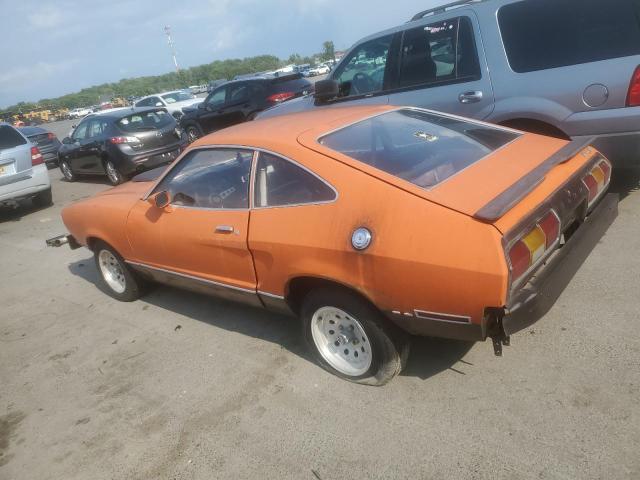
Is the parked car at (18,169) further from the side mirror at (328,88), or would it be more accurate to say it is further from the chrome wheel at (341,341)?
the chrome wheel at (341,341)

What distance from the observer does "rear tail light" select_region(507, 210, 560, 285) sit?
218 cm

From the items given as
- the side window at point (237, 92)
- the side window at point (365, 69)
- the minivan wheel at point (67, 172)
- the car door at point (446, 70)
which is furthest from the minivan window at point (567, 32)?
the minivan wheel at point (67, 172)

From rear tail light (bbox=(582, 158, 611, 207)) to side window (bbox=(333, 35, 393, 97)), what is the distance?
2.77 m

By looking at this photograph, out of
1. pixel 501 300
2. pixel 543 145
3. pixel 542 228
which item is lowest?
pixel 501 300

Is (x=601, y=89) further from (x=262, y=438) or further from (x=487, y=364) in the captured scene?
(x=262, y=438)

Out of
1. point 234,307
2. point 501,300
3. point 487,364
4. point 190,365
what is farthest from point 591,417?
point 234,307

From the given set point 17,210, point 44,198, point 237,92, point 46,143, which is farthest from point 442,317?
point 46,143

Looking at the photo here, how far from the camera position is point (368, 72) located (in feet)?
18.2

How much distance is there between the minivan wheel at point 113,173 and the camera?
9773 millimetres

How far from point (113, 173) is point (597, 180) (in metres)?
9.14

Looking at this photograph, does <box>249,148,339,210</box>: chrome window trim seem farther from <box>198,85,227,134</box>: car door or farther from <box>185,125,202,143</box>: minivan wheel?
<box>185,125,202,143</box>: minivan wheel

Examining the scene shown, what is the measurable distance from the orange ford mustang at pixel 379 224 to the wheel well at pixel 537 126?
1133mm

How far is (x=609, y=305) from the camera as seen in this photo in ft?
10.2

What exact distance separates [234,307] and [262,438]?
1648 mm
